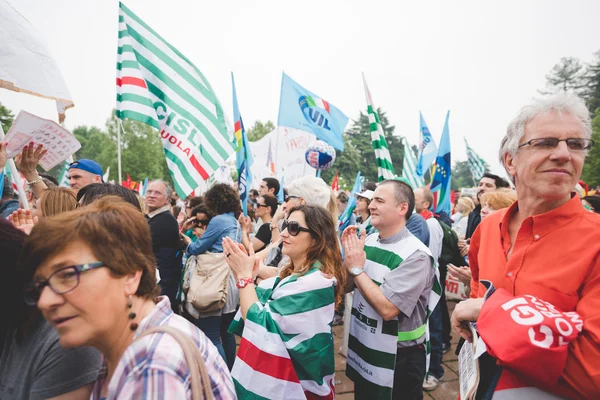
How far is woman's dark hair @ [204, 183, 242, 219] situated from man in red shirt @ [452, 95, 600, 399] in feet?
8.93

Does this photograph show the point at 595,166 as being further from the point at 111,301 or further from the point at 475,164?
the point at 111,301

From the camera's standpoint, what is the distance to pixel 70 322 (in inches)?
41.9

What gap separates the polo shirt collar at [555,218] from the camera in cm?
136

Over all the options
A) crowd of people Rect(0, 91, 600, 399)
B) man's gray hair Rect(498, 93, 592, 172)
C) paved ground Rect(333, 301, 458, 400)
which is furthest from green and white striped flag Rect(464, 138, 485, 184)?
man's gray hair Rect(498, 93, 592, 172)

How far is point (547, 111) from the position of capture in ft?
4.64

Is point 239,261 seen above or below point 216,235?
above

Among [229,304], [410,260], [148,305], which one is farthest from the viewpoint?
[229,304]

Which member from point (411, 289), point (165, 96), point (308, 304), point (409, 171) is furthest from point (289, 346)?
point (409, 171)

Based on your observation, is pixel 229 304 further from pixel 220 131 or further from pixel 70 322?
pixel 70 322

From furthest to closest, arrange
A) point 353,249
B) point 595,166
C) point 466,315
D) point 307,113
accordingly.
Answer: point 595,166, point 307,113, point 353,249, point 466,315

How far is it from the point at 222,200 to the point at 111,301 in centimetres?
267

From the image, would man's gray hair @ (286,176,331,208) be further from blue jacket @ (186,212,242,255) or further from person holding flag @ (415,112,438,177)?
person holding flag @ (415,112,438,177)

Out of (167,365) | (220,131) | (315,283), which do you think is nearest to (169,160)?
(220,131)

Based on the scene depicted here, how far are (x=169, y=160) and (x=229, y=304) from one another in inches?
70.6
